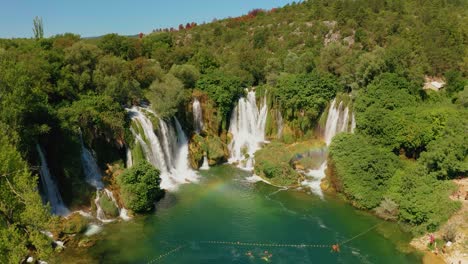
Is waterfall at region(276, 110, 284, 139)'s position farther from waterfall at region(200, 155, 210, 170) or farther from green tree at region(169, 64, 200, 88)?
green tree at region(169, 64, 200, 88)

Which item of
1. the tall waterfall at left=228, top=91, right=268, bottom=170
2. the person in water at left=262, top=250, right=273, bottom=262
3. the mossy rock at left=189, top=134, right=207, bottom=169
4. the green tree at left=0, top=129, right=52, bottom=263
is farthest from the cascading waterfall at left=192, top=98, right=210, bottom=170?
the green tree at left=0, top=129, right=52, bottom=263

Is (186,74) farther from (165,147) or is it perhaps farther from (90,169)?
(90,169)

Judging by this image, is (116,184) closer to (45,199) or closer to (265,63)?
(45,199)

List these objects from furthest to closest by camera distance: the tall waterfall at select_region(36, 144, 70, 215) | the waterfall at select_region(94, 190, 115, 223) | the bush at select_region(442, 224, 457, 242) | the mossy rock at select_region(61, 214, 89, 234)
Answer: the waterfall at select_region(94, 190, 115, 223)
the tall waterfall at select_region(36, 144, 70, 215)
the mossy rock at select_region(61, 214, 89, 234)
the bush at select_region(442, 224, 457, 242)

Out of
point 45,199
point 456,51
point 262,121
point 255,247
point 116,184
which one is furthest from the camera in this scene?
point 456,51

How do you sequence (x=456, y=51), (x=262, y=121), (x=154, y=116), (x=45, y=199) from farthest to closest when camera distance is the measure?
(x=456, y=51) → (x=262, y=121) → (x=154, y=116) → (x=45, y=199)

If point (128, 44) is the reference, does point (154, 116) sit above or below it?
below

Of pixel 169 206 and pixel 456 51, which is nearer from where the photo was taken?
pixel 169 206

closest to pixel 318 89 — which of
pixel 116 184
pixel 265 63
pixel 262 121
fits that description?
pixel 262 121
